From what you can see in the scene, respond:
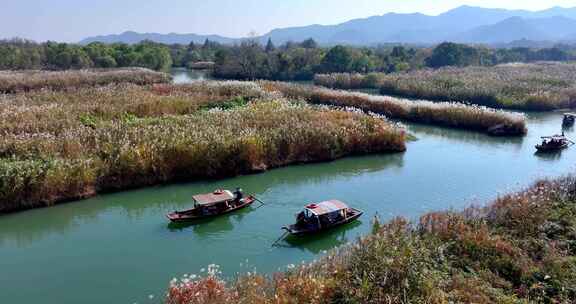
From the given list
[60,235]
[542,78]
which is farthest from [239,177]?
[542,78]

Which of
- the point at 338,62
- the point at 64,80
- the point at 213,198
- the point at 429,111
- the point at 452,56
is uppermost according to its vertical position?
the point at 452,56

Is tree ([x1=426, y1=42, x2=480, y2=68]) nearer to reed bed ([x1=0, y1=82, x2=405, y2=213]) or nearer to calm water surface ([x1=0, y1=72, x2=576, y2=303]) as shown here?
reed bed ([x1=0, y1=82, x2=405, y2=213])

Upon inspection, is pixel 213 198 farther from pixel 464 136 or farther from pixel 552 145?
pixel 552 145

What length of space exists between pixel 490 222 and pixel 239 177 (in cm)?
1003

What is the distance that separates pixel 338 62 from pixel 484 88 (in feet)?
82.9

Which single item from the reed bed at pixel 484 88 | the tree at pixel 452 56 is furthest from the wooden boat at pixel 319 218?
the tree at pixel 452 56

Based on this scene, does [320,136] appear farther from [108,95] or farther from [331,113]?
[108,95]

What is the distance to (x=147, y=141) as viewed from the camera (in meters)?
18.6

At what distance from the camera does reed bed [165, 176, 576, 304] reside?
8445 mm

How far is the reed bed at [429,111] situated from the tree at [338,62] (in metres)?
24.5

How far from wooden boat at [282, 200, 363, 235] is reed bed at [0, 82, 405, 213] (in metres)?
6.19

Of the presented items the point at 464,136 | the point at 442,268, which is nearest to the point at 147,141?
the point at 442,268

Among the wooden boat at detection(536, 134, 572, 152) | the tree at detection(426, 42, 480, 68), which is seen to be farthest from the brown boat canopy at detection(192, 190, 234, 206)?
the tree at detection(426, 42, 480, 68)

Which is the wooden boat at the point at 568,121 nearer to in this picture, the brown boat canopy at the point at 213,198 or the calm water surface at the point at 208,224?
the calm water surface at the point at 208,224
